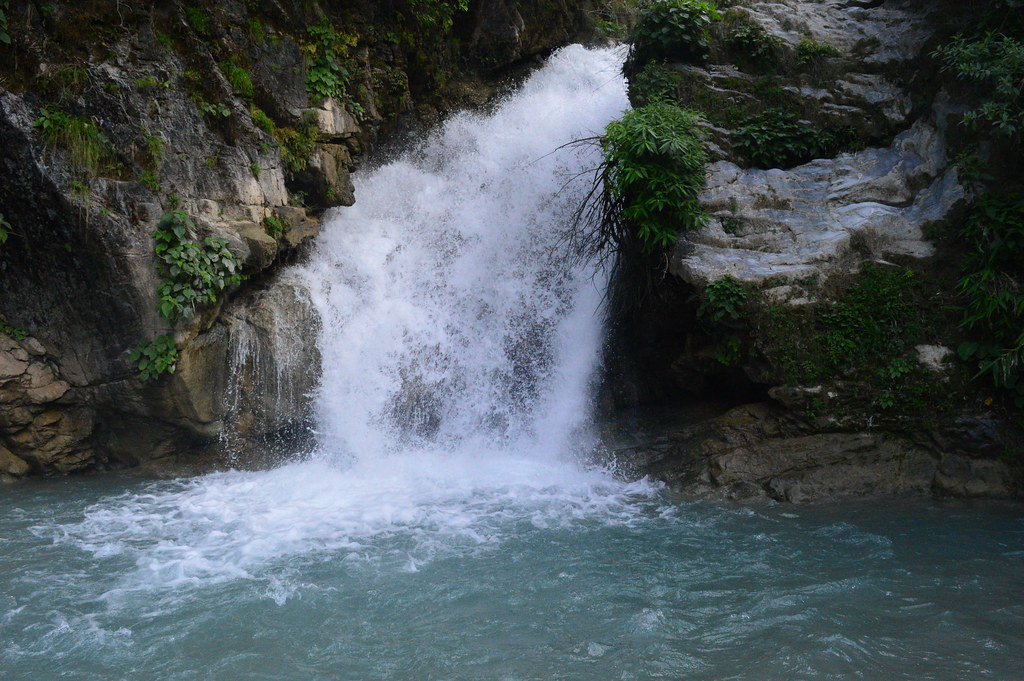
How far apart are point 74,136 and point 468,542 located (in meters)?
6.50

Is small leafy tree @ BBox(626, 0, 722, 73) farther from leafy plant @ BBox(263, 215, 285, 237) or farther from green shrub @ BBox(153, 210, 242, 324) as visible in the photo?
green shrub @ BBox(153, 210, 242, 324)

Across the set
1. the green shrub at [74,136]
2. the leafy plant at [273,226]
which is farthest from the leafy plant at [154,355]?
the green shrub at [74,136]

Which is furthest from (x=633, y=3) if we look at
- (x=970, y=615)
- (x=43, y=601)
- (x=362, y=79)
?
(x=43, y=601)

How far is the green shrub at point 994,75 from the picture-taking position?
26.0ft

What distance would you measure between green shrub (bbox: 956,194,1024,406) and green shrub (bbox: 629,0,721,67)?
452 centimetres

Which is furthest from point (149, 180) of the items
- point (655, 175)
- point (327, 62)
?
point (655, 175)

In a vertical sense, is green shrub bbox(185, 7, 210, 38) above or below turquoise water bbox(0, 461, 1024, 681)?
above

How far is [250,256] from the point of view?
361 inches

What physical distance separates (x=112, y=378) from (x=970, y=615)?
9.36m

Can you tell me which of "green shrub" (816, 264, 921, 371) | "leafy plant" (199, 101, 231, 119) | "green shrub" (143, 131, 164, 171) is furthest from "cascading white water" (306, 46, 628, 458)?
"green shrub" (816, 264, 921, 371)

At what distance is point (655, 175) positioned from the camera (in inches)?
349

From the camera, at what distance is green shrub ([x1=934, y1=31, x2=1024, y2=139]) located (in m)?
7.91

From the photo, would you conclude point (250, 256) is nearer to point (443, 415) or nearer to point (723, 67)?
point (443, 415)

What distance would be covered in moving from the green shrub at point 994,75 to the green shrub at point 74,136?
10.2 m
